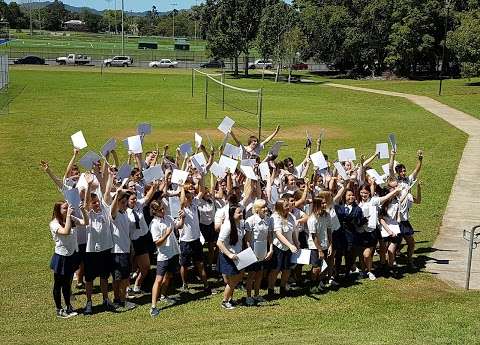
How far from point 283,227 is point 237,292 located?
1642mm

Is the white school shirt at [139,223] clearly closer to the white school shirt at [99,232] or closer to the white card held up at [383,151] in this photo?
the white school shirt at [99,232]

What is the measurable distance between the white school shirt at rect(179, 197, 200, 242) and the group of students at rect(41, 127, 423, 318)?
0.05 feet

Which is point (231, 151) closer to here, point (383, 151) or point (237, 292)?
point (237, 292)

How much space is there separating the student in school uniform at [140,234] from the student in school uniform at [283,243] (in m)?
2.03

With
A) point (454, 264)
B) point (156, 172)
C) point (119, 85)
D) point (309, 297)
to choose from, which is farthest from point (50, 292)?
point (119, 85)

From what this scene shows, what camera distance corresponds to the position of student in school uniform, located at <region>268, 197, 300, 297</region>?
33.0ft

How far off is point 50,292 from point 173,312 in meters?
2.41

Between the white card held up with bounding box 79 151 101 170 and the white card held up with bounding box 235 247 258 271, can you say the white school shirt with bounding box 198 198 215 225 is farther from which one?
the white card held up with bounding box 79 151 101 170

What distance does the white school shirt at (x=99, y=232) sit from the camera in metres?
9.73

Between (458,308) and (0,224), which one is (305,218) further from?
(0,224)

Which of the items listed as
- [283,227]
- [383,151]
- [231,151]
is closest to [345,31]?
[383,151]

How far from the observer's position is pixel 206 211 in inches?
448

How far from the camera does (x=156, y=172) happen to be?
10.4m

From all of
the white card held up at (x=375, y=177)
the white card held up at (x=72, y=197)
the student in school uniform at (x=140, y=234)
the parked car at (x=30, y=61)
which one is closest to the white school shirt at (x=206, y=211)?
the student in school uniform at (x=140, y=234)
